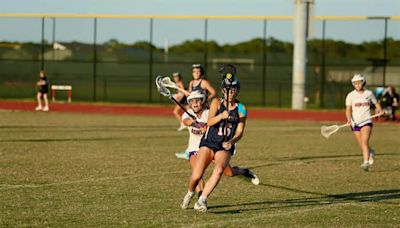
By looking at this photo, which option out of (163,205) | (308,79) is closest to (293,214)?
(163,205)

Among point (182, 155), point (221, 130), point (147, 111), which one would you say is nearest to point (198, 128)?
point (221, 130)

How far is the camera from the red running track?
128 feet

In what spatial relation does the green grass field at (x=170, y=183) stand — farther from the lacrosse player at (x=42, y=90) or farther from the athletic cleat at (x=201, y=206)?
the lacrosse player at (x=42, y=90)

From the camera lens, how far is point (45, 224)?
33.4ft

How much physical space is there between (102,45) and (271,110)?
19931mm

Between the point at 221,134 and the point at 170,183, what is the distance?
330 centimetres

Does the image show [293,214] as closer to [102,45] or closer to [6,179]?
[6,179]

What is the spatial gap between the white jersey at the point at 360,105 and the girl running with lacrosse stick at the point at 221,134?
6.79 meters

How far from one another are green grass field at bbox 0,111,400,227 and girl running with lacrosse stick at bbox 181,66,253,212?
474 millimetres

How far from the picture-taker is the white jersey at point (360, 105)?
17.6 m

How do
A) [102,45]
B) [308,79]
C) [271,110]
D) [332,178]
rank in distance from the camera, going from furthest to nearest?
[102,45] → [308,79] → [271,110] → [332,178]

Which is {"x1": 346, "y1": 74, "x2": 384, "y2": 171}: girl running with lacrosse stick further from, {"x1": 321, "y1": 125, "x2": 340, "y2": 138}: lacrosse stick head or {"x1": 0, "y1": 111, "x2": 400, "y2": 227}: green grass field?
{"x1": 321, "y1": 125, "x2": 340, "y2": 138}: lacrosse stick head

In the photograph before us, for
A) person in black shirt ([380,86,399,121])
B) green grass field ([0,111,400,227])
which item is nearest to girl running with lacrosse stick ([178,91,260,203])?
green grass field ([0,111,400,227])

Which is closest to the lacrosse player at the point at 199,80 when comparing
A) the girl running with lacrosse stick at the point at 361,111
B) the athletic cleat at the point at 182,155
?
the athletic cleat at the point at 182,155
